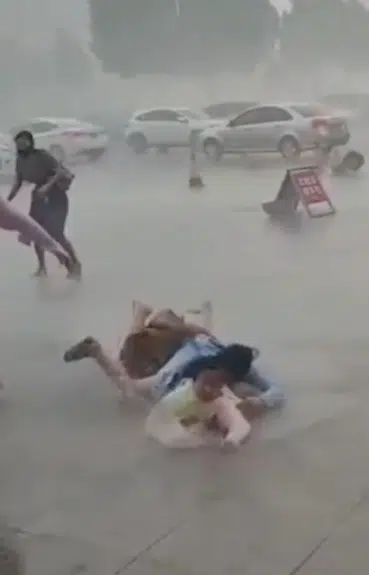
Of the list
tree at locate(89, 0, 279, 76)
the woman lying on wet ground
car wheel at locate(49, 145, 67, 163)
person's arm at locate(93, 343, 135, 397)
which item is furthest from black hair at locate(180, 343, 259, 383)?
tree at locate(89, 0, 279, 76)

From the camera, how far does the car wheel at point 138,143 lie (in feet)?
11.7

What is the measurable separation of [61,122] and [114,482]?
151 cm

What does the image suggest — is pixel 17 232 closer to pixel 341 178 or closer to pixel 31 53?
pixel 31 53

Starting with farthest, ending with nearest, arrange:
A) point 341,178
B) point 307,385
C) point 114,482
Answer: point 341,178 → point 307,385 → point 114,482

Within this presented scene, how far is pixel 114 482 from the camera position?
7.50 feet

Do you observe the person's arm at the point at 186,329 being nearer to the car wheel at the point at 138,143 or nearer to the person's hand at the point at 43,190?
the person's hand at the point at 43,190

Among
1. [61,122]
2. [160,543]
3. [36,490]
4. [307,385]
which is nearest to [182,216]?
[61,122]

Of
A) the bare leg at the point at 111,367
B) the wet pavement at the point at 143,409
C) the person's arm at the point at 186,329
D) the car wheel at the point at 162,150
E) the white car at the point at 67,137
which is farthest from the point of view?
the car wheel at the point at 162,150

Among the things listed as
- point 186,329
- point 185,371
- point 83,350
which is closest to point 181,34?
point 186,329

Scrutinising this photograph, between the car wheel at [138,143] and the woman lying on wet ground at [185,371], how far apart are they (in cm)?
76

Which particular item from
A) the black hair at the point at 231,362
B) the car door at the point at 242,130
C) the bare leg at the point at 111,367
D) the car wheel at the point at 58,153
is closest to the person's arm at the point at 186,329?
the bare leg at the point at 111,367

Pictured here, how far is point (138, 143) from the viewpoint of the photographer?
11.8 ft

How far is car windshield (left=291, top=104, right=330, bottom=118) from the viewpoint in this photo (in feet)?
11.6

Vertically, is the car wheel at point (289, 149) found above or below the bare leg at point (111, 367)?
above
